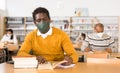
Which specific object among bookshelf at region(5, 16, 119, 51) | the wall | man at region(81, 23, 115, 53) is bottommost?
man at region(81, 23, 115, 53)

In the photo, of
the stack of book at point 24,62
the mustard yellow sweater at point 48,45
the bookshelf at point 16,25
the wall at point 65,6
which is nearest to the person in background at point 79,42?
the wall at point 65,6

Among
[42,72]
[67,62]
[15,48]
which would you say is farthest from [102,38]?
[15,48]

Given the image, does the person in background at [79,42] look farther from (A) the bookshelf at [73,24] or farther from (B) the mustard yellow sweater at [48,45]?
(B) the mustard yellow sweater at [48,45]

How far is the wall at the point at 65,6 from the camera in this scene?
9914mm

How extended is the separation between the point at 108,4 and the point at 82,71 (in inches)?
322

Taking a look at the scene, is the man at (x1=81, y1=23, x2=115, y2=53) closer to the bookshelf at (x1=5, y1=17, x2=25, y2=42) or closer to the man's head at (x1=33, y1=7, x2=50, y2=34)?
the man's head at (x1=33, y1=7, x2=50, y2=34)

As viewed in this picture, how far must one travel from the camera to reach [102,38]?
181 inches

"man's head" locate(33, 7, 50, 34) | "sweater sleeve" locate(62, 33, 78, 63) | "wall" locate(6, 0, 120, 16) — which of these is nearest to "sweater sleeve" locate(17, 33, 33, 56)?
"man's head" locate(33, 7, 50, 34)

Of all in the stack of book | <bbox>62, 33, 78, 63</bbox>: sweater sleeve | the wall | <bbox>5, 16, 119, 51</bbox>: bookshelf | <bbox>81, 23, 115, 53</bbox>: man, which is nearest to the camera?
the stack of book

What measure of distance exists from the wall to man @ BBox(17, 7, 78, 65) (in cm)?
741

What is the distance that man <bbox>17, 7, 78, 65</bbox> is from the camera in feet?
8.77

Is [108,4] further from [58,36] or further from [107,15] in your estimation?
[58,36]

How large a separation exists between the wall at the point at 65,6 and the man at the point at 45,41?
24.3 ft

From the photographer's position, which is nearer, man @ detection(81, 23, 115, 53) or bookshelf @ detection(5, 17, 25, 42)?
man @ detection(81, 23, 115, 53)
